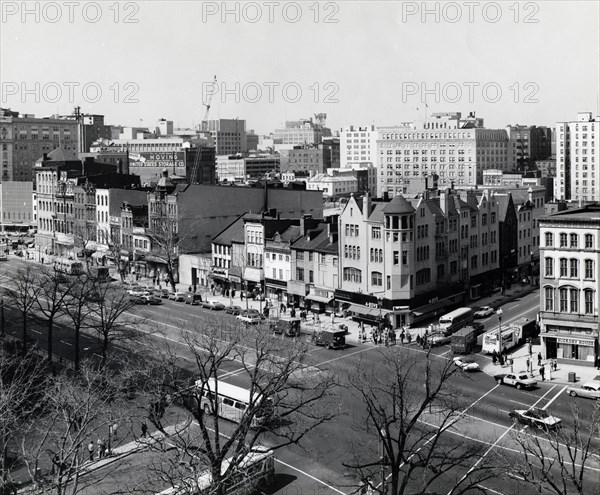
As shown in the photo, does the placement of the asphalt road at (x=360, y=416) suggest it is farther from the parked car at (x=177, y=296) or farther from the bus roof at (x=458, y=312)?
the parked car at (x=177, y=296)

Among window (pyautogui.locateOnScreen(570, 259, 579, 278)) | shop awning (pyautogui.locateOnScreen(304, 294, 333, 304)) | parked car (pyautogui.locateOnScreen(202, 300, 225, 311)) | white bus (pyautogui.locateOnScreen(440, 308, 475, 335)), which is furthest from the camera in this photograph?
parked car (pyautogui.locateOnScreen(202, 300, 225, 311))

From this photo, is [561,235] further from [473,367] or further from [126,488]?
[126,488]

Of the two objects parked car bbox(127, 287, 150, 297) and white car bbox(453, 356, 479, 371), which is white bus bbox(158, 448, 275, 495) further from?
parked car bbox(127, 287, 150, 297)

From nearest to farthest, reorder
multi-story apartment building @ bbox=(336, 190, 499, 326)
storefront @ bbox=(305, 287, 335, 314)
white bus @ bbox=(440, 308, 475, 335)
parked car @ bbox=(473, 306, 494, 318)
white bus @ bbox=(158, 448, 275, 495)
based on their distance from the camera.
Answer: white bus @ bbox=(158, 448, 275, 495) < white bus @ bbox=(440, 308, 475, 335) < multi-story apartment building @ bbox=(336, 190, 499, 326) < parked car @ bbox=(473, 306, 494, 318) < storefront @ bbox=(305, 287, 335, 314)

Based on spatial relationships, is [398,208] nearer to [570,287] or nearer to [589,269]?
[570,287]

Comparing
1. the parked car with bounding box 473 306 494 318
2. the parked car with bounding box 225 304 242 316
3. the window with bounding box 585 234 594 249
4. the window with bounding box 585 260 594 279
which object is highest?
the window with bounding box 585 234 594 249

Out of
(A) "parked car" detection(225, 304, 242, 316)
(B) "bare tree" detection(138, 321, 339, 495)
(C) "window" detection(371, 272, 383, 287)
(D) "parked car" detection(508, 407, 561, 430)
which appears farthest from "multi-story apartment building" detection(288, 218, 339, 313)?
(D) "parked car" detection(508, 407, 561, 430)

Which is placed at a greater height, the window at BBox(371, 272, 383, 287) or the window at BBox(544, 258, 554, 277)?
the window at BBox(544, 258, 554, 277)

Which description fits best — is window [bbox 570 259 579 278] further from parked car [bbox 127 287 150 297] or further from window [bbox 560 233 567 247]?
parked car [bbox 127 287 150 297]

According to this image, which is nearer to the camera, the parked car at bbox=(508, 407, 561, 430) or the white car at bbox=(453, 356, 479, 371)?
the parked car at bbox=(508, 407, 561, 430)
